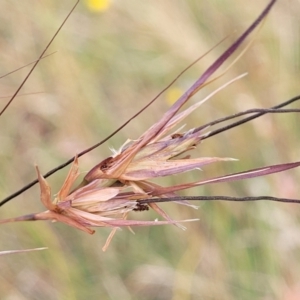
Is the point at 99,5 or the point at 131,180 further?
the point at 99,5

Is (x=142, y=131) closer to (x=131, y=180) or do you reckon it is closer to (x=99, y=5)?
(x=99, y=5)

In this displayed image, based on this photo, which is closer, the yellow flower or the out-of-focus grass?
the out-of-focus grass

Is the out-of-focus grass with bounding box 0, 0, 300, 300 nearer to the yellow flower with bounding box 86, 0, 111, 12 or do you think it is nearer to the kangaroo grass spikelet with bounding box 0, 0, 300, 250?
the yellow flower with bounding box 86, 0, 111, 12

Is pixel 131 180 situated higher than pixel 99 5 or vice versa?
pixel 99 5

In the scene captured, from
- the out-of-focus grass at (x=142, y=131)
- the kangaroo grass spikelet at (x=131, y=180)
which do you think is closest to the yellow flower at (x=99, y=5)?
the out-of-focus grass at (x=142, y=131)

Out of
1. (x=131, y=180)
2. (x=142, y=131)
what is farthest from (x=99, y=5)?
(x=131, y=180)

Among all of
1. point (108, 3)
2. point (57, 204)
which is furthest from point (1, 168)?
point (57, 204)

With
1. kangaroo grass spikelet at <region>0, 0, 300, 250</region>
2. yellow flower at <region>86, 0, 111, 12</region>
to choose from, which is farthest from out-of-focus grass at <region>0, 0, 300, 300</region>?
kangaroo grass spikelet at <region>0, 0, 300, 250</region>

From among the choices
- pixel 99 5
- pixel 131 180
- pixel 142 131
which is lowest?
pixel 131 180
